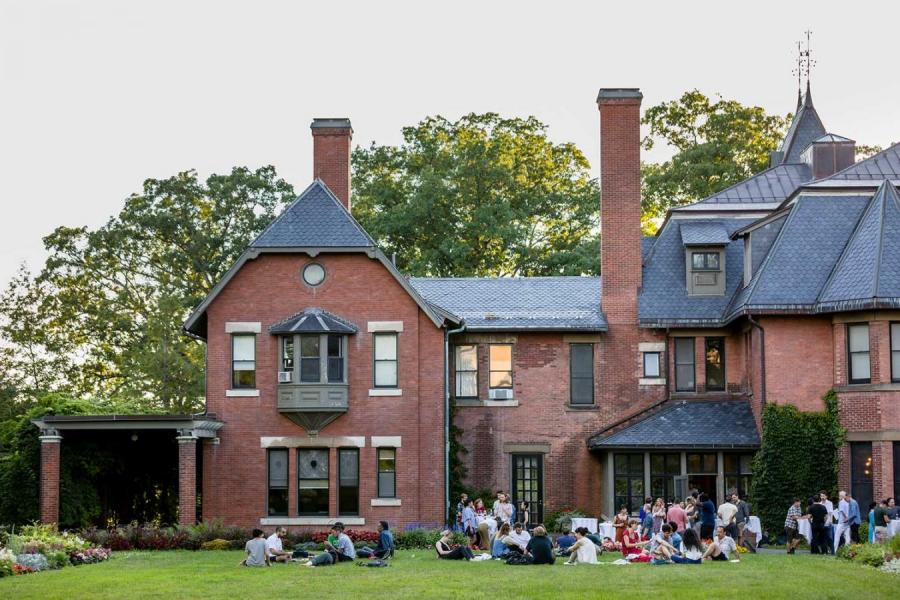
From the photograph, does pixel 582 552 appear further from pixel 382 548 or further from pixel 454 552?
pixel 382 548

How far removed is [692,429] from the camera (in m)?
41.4

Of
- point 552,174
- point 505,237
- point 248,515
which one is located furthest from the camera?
point 552,174

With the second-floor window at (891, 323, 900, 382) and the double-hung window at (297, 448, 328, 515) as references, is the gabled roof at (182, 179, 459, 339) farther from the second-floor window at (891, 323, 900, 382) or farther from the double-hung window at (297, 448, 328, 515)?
the second-floor window at (891, 323, 900, 382)

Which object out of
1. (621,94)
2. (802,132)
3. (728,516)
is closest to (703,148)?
(802,132)

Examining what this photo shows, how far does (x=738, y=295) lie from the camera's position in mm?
43125

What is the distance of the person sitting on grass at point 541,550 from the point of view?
1185 inches

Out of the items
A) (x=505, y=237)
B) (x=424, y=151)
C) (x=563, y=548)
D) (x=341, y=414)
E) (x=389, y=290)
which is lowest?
(x=563, y=548)

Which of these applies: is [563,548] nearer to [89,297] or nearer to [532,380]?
[532,380]

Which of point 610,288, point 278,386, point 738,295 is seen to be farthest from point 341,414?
point 738,295

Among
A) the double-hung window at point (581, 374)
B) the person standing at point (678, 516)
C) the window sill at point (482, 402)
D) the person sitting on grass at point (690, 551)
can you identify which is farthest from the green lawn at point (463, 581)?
the double-hung window at point (581, 374)

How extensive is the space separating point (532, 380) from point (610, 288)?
12.1 feet

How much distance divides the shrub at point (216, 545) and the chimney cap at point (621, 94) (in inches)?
705

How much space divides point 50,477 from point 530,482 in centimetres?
1387

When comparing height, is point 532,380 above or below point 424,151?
below
